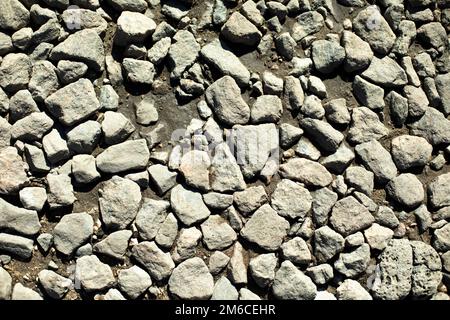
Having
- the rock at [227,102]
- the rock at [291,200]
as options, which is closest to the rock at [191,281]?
the rock at [291,200]

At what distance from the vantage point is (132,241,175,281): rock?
7.09ft

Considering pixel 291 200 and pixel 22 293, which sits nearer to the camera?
pixel 22 293

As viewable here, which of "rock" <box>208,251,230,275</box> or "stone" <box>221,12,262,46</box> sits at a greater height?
"stone" <box>221,12,262,46</box>

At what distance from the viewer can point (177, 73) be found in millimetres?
2361

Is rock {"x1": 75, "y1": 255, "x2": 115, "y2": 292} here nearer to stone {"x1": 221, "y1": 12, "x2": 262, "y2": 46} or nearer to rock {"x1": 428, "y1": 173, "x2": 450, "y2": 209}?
stone {"x1": 221, "y1": 12, "x2": 262, "y2": 46}

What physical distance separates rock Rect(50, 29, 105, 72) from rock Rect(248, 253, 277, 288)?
0.98 meters

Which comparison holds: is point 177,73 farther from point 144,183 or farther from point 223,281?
point 223,281

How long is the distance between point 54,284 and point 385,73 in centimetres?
158

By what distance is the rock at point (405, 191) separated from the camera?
93.2 inches

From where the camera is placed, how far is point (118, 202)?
7.20ft

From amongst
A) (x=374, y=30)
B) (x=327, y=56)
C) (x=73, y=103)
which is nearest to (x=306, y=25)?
(x=327, y=56)

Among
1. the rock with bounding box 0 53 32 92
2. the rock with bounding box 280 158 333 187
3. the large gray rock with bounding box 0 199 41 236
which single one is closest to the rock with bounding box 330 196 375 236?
the rock with bounding box 280 158 333 187

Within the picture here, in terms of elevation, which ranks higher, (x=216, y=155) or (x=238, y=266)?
(x=216, y=155)

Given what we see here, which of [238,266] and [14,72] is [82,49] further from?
[238,266]
